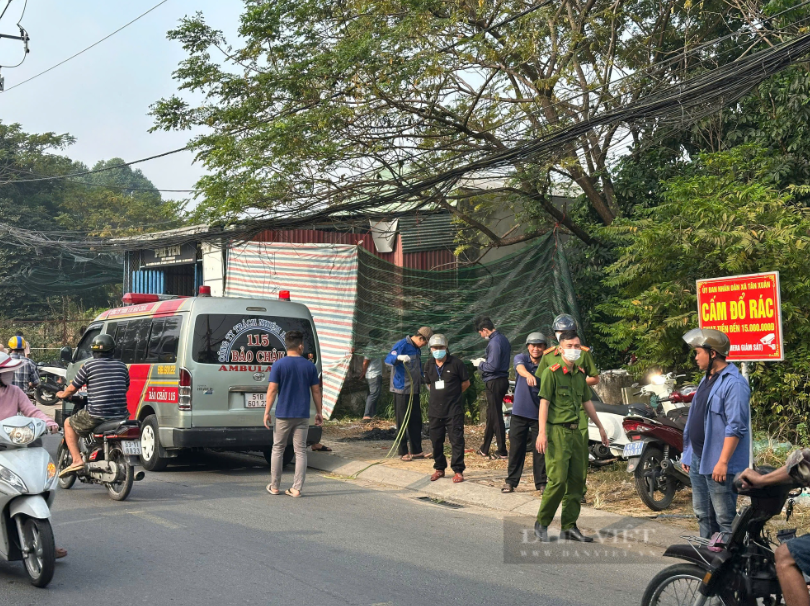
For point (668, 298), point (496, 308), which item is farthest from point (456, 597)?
point (496, 308)

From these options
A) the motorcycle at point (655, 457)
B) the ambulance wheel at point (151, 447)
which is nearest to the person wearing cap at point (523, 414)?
the motorcycle at point (655, 457)

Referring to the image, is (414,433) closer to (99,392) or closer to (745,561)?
(99,392)

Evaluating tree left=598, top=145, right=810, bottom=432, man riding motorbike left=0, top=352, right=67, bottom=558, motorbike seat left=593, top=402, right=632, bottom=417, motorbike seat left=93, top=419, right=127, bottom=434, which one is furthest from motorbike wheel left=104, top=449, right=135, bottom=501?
tree left=598, top=145, right=810, bottom=432

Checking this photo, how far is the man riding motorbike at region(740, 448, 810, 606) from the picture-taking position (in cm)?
370

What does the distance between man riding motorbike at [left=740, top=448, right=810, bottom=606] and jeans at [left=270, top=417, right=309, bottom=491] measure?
6.11 metres

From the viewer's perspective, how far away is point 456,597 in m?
5.41

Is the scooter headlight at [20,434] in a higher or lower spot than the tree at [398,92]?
lower

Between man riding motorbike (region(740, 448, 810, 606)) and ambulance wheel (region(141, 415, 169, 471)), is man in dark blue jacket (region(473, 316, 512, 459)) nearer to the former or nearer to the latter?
ambulance wheel (region(141, 415, 169, 471))

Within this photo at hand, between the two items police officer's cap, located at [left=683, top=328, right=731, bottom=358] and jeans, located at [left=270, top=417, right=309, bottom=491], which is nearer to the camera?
police officer's cap, located at [left=683, top=328, right=731, bottom=358]

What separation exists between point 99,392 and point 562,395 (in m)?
4.66

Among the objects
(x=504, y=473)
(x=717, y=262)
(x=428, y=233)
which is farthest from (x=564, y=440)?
(x=428, y=233)

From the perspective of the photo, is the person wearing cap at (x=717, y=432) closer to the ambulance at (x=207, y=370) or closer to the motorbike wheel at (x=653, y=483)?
the motorbike wheel at (x=653, y=483)

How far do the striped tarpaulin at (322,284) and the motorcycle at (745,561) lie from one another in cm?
1117

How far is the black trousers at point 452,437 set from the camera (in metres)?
9.89
